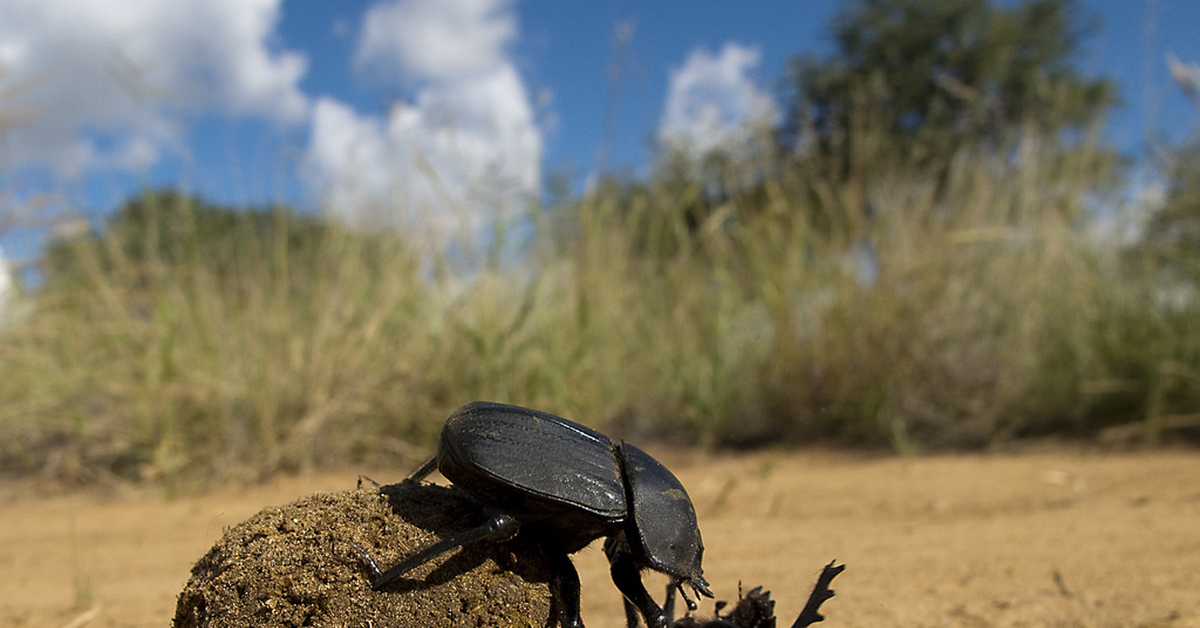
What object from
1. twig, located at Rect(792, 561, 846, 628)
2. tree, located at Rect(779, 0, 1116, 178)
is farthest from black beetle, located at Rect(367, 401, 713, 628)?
tree, located at Rect(779, 0, 1116, 178)

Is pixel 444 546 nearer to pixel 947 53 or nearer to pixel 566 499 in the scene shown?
pixel 566 499

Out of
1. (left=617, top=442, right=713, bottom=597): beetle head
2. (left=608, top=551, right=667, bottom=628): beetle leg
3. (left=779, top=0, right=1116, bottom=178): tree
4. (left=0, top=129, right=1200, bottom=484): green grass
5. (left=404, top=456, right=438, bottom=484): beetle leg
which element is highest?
(left=779, top=0, right=1116, bottom=178): tree

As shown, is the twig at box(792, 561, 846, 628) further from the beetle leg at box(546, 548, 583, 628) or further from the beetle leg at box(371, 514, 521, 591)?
the beetle leg at box(371, 514, 521, 591)

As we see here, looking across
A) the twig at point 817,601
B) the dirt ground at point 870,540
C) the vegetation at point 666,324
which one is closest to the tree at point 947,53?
the vegetation at point 666,324

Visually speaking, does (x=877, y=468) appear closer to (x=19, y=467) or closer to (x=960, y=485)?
(x=960, y=485)

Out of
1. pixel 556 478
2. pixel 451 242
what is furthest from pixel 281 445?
pixel 556 478

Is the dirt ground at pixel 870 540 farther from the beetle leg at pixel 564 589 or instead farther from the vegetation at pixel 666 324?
the beetle leg at pixel 564 589

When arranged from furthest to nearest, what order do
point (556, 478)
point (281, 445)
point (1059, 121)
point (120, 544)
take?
1. point (1059, 121)
2. point (281, 445)
3. point (120, 544)
4. point (556, 478)
